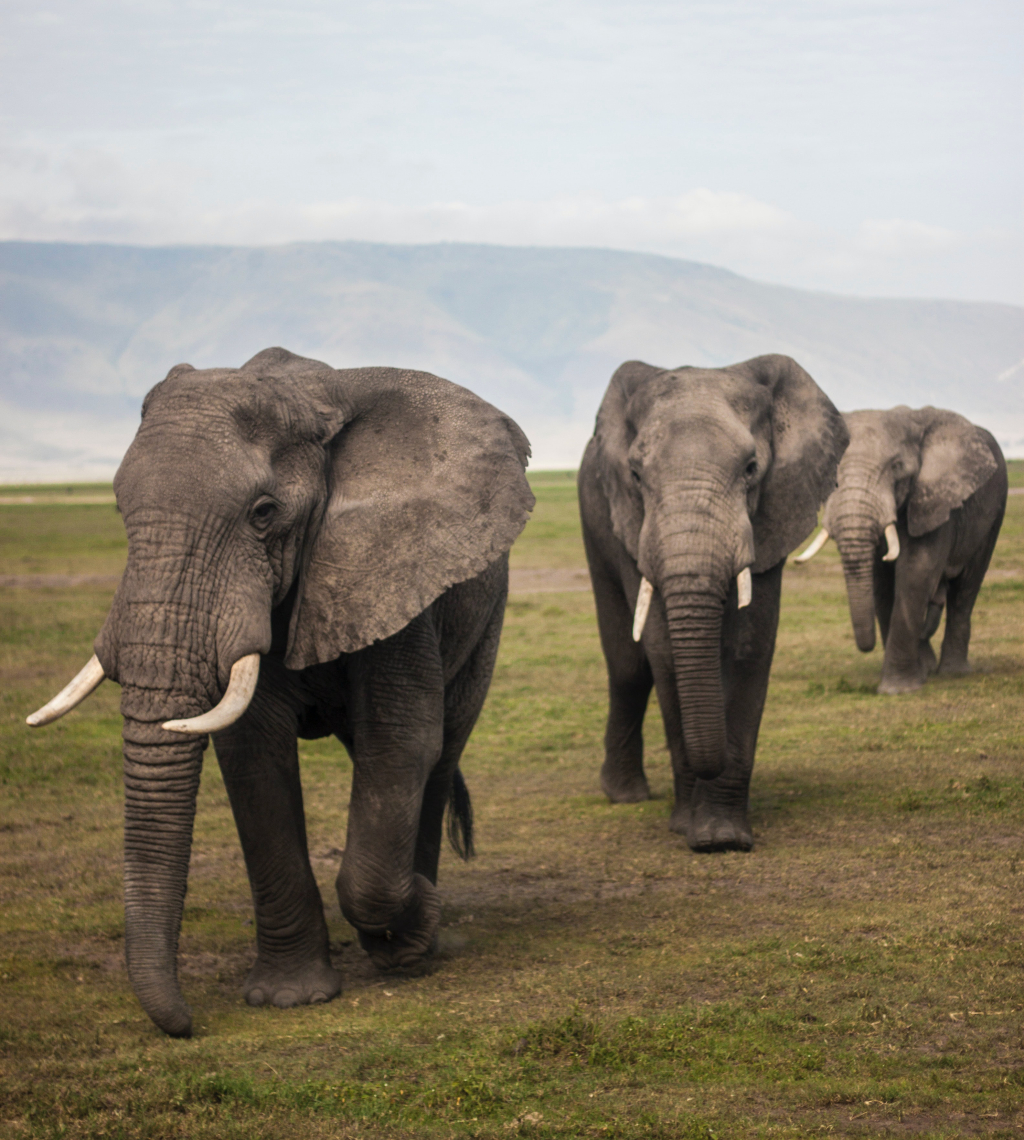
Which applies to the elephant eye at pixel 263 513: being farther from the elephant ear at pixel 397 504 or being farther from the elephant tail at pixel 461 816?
the elephant tail at pixel 461 816

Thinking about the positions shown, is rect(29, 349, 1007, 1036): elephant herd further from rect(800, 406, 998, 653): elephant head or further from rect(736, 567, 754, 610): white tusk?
rect(800, 406, 998, 653): elephant head

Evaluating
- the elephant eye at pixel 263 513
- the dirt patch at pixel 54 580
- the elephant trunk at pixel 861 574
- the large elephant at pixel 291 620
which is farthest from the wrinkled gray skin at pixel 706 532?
the dirt patch at pixel 54 580

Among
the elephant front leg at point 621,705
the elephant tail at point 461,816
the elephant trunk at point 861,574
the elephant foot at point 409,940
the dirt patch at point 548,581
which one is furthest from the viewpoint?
the dirt patch at point 548,581

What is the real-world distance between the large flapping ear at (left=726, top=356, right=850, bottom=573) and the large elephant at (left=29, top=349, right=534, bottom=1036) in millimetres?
2698

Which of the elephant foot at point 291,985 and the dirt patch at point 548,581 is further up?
the elephant foot at point 291,985

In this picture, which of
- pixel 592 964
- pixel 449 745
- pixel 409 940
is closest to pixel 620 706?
pixel 449 745

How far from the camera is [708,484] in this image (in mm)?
8266

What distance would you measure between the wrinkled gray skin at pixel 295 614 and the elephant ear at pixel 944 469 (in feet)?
29.6

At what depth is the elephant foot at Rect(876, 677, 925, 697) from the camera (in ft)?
46.3

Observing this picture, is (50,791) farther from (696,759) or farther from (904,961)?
(904,961)

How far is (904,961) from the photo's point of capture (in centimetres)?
616

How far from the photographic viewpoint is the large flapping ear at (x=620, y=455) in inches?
352

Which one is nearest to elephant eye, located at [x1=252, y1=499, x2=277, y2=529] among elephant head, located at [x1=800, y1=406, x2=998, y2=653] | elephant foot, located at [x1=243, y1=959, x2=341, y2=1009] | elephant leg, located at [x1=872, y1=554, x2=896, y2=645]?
elephant foot, located at [x1=243, y1=959, x2=341, y2=1009]

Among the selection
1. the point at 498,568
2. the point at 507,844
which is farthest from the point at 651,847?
the point at 498,568
